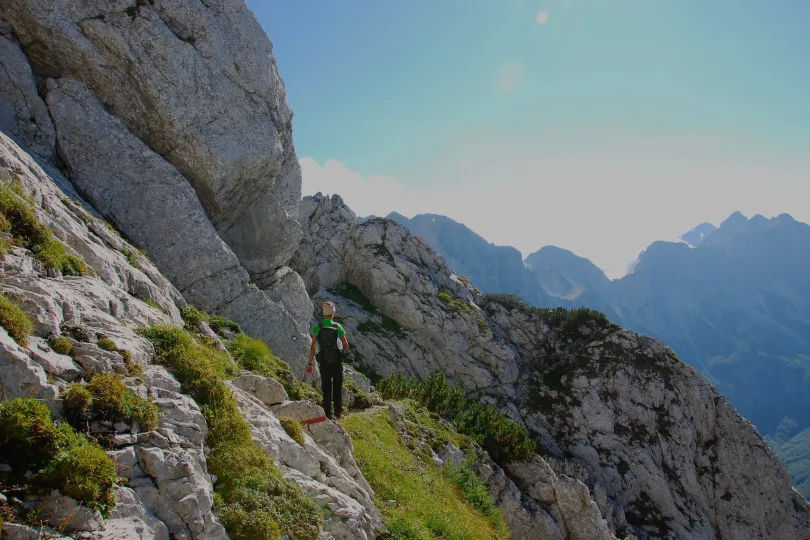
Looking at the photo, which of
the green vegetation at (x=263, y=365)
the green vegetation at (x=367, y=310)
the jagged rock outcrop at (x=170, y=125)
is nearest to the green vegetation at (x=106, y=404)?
the green vegetation at (x=263, y=365)

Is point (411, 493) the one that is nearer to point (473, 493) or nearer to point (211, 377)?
point (473, 493)

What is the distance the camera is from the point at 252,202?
25.8 meters

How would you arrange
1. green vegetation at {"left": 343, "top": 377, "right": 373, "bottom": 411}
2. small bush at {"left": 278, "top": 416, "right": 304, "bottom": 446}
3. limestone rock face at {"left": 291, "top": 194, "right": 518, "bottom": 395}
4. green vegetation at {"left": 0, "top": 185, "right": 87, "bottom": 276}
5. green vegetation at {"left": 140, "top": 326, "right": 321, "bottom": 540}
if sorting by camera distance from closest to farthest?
green vegetation at {"left": 140, "top": 326, "right": 321, "bottom": 540} < green vegetation at {"left": 0, "top": 185, "right": 87, "bottom": 276} < small bush at {"left": 278, "top": 416, "right": 304, "bottom": 446} < green vegetation at {"left": 343, "top": 377, "right": 373, "bottom": 411} < limestone rock face at {"left": 291, "top": 194, "right": 518, "bottom": 395}

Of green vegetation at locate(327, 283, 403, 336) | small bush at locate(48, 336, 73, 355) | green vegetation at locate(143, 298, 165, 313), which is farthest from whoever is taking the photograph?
green vegetation at locate(327, 283, 403, 336)

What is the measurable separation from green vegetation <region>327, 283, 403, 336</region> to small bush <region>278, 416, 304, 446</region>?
132 ft

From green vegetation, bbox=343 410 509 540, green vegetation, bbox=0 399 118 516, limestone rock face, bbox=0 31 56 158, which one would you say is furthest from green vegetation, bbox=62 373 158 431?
limestone rock face, bbox=0 31 56 158

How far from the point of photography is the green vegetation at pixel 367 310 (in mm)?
52644

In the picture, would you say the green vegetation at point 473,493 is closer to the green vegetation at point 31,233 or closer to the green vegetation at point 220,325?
the green vegetation at point 220,325

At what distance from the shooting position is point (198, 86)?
72.7ft

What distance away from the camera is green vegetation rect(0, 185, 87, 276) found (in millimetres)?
10134

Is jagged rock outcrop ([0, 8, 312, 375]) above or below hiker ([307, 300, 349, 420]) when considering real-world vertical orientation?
above

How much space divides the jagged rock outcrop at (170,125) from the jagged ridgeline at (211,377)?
90 mm

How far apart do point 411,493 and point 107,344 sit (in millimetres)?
8850

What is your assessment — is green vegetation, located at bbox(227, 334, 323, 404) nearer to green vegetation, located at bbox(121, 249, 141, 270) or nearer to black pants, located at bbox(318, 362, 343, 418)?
black pants, located at bbox(318, 362, 343, 418)
